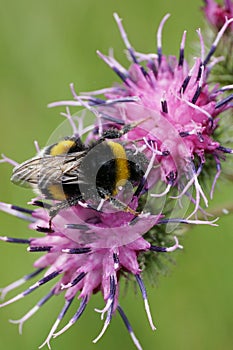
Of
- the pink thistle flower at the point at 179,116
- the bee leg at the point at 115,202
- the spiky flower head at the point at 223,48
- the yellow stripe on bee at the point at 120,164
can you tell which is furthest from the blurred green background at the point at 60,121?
the yellow stripe on bee at the point at 120,164

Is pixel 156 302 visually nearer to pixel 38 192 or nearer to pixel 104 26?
pixel 38 192

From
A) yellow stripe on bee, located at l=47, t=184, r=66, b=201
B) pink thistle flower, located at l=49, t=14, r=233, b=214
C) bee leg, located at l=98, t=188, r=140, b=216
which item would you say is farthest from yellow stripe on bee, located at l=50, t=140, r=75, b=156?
pink thistle flower, located at l=49, t=14, r=233, b=214

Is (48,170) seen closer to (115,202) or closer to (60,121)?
(115,202)

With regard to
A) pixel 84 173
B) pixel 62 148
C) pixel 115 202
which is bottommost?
pixel 115 202

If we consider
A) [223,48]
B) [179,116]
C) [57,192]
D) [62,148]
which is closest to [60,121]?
[223,48]

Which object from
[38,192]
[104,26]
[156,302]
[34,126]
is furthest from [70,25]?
[38,192]
